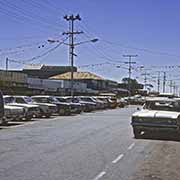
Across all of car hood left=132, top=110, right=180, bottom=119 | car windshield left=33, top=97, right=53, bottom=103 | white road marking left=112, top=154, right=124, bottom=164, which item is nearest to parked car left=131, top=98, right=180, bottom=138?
car hood left=132, top=110, right=180, bottom=119

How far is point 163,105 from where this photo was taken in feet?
73.1

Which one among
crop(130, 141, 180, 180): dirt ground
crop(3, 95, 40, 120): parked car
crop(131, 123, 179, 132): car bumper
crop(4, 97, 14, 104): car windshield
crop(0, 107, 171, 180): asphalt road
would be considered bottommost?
crop(130, 141, 180, 180): dirt ground

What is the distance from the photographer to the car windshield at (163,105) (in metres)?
21.9

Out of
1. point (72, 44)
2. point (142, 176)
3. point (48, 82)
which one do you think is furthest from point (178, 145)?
point (48, 82)

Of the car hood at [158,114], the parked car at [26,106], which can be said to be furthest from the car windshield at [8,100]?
the car hood at [158,114]

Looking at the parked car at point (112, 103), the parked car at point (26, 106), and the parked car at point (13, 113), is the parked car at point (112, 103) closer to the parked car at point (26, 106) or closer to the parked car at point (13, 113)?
the parked car at point (26, 106)

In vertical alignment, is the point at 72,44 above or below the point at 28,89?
above

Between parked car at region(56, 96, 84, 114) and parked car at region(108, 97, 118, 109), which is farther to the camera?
parked car at region(108, 97, 118, 109)

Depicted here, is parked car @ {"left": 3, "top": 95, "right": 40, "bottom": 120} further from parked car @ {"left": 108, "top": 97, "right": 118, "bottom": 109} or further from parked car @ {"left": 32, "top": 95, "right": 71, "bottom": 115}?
parked car @ {"left": 108, "top": 97, "right": 118, "bottom": 109}

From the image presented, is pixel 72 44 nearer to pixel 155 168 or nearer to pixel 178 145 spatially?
pixel 178 145

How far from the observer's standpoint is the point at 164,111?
21531mm

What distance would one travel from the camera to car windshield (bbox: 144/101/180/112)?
21.9 m

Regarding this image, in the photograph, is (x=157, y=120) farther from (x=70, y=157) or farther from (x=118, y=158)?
(x=70, y=157)

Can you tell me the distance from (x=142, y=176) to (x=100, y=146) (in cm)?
634
